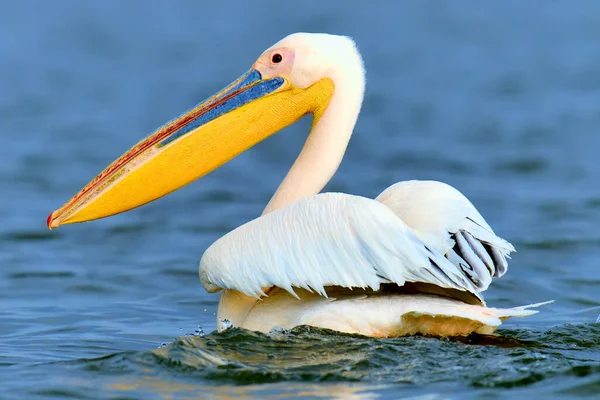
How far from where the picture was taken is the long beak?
4812 millimetres

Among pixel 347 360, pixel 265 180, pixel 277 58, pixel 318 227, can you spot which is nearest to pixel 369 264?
pixel 318 227

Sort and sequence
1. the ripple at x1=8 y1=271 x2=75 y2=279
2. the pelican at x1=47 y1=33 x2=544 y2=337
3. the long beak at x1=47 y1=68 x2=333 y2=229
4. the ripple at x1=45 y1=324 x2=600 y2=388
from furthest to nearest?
the ripple at x1=8 y1=271 x2=75 y2=279, the long beak at x1=47 y1=68 x2=333 y2=229, the pelican at x1=47 y1=33 x2=544 y2=337, the ripple at x1=45 y1=324 x2=600 y2=388

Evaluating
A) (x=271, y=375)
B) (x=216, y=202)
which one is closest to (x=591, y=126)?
(x=216, y=202)

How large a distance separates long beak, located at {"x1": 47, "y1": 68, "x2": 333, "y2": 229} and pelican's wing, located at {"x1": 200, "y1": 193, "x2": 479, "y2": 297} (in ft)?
2.01

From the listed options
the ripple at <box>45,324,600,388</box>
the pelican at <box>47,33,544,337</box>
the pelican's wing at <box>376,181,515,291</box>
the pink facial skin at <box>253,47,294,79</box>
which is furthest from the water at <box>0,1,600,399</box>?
the pink facial skin at <box>253,47,294,79</box>

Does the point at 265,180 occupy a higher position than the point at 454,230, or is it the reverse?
the point at 265,180

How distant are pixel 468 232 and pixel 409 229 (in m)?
0.28

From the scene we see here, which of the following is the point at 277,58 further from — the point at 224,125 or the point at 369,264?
the point at 369,264

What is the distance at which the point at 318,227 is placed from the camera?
4230mm

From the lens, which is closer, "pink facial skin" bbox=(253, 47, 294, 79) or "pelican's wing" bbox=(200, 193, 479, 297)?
"pelican's wing" bbox=(200, 193, 479, 297)

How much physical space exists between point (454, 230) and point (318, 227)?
1.68 feet

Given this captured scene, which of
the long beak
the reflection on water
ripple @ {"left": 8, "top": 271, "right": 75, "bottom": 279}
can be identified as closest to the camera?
the reflection on water

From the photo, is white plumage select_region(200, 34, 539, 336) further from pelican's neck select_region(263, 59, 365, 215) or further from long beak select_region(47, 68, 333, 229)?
long beak select_region(47, 68, 333, 229)

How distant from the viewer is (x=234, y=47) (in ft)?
49.6
